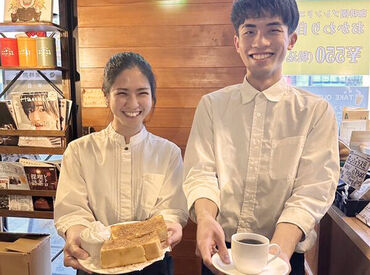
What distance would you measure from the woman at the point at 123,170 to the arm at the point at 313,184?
55cm

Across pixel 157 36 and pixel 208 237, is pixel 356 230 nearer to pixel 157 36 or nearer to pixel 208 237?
pixel 208 237

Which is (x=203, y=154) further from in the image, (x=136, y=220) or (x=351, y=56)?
(x=351, y=56)

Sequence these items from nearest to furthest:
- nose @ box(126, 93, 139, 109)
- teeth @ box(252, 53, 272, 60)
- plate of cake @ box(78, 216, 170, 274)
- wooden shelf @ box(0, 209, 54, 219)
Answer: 1. teeth @ box(252, 53, 272, 60)
2. plate of cake @ box(78, 216, 170, 274)
3. nose @ box(126, 93, 139, 109)
4. wooden shelf @ box(0, 209, 54, 219)

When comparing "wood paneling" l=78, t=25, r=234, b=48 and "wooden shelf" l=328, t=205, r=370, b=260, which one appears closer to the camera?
"wooden shelf" l=328, t=205, r=370, b=260

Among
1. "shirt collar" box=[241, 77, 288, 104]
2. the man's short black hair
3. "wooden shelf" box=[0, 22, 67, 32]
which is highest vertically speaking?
"wooden shelf" box=[0, 22, 67, 32]

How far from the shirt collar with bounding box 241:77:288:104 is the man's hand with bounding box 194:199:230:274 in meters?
0.39

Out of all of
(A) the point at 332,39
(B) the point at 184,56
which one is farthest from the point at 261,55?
(A) the point at 332,39

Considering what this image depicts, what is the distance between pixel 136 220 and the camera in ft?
4.95

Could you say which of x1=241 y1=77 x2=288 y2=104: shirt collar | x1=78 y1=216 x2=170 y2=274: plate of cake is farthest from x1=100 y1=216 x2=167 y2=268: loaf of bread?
x1=241 y1=77 x2=288 y2=104: shirt collar

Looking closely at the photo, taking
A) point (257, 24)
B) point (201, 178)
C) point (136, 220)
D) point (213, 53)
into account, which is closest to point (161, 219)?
point (136, 220)

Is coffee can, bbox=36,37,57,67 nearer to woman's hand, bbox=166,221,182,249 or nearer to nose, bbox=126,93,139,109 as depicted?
nose, bbox=126,93,139,109

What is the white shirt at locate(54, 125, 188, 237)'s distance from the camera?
1479 mm

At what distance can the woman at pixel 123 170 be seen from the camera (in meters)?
1.45

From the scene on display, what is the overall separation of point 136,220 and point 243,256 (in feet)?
2.49
